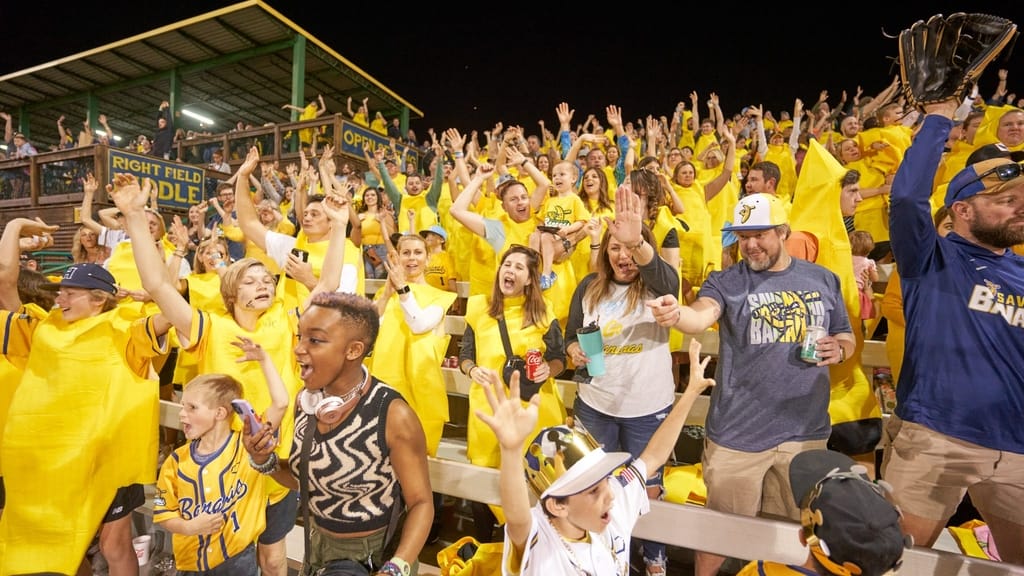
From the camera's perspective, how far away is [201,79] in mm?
18531

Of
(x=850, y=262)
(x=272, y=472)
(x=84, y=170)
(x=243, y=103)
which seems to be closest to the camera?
(x=272, y=472)

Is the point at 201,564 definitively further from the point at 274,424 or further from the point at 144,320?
the point at 144,320

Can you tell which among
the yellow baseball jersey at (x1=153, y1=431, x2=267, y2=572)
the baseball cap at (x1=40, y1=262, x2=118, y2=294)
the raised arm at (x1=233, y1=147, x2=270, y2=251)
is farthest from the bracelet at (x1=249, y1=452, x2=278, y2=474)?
the raised arm at (x1=233, y1=147, x2=270, y2=251)

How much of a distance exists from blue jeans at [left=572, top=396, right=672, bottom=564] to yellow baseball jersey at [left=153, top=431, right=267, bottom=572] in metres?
1.79

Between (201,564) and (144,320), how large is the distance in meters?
1.29

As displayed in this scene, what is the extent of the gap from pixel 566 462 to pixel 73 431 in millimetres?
2727

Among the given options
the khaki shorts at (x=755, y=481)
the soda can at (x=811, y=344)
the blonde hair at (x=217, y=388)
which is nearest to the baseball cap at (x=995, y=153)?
the soda can at (x=811, y=344)

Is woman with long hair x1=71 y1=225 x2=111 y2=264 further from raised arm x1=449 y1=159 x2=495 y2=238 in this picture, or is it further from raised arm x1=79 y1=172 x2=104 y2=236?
raised arm x1=449 y1=159 x2=495 y2=238

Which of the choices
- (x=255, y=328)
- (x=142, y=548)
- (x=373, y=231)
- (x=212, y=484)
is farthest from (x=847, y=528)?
(x=373, y=231)

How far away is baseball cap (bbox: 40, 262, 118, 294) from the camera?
2611 mm

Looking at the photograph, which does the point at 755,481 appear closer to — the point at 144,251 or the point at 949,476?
the point at 949,476

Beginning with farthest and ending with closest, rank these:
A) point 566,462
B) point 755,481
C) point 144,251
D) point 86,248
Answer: point 86,248, point 144,251, point 755,481, point 566,462

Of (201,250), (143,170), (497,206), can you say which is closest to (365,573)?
(201,250)

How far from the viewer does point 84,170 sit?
10609 millimetres
